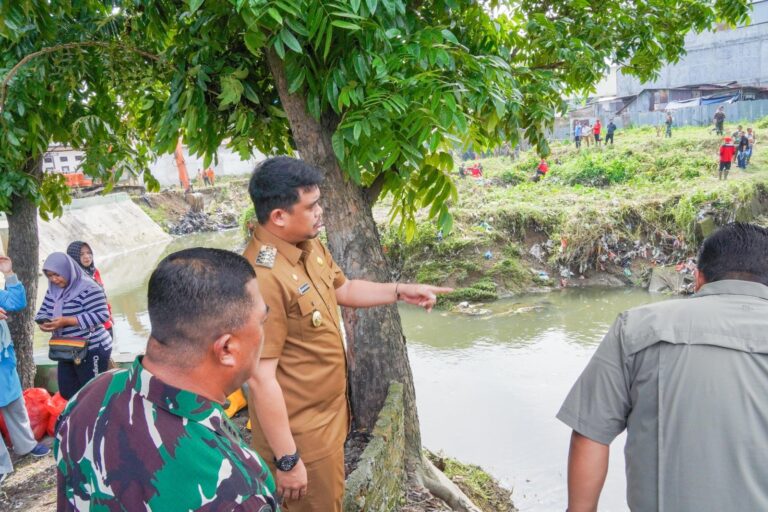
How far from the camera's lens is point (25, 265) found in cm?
540

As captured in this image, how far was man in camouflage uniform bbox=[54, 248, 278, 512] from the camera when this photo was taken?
1.08 m

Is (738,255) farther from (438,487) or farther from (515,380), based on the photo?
(515,380)

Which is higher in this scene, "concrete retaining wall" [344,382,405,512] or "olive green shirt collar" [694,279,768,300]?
"olive green shirt collar" [694,279,768,300]

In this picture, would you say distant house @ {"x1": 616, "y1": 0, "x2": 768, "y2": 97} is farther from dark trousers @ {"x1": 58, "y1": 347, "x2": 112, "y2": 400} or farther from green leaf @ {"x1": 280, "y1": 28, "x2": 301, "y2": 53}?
green leaf @ {"x1": 280, "y1": 28, "x2": 301, "y2": 53}

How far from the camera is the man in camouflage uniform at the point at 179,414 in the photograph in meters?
1.08

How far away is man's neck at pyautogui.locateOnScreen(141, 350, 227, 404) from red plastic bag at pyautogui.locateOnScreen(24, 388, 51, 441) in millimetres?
4203

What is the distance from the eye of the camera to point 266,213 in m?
2.22

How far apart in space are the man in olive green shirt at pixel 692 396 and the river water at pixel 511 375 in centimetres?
315

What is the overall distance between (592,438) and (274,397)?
1.01m

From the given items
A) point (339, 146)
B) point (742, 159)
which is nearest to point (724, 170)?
point (742, 159)

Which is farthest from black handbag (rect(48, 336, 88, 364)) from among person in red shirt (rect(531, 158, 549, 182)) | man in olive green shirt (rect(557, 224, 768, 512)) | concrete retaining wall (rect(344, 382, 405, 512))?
person in red shirt (rect(531, 158, 549, 182))

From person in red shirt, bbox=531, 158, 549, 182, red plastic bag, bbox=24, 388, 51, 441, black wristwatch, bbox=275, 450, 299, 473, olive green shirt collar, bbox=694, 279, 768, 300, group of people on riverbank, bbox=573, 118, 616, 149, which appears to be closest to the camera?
olive green shirt collar, bbox=694, 279, 768, 300

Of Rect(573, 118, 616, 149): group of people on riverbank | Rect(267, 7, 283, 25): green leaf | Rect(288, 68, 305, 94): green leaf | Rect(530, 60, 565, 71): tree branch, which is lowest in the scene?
Rect(288, 68, 305, 94): green leaf

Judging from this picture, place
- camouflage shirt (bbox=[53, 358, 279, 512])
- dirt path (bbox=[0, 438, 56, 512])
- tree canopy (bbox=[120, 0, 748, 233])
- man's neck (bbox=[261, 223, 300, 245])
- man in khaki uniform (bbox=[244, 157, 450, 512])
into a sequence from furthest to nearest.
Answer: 1. dirt path (bbox=[0, 438, 56, 512])
2. tree canopy (bbox=[120, 0, 748, 233])
3. man's neck (bbox=[261, 223, 300, 245])
4. man in khaki uniform (bbox=[244, 157, 450, 512])
5. camouflage shirt (bbox=[53, 358, 279, 512])
